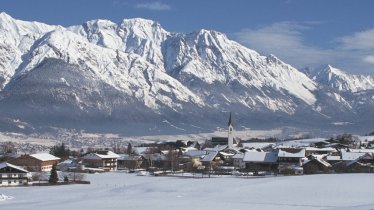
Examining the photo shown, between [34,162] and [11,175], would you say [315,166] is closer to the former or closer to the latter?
[11,175]

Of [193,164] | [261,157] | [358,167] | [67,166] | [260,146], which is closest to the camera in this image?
[358,167]

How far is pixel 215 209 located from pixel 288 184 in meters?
20.6

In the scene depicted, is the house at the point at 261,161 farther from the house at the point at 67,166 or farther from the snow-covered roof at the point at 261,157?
the house at the point at 67,166

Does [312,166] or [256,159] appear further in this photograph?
[256,159]

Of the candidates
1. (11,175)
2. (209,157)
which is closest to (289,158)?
(209,157)

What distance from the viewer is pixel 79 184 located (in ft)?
255

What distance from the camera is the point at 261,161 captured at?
345 ft

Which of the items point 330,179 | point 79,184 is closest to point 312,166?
point 330,179

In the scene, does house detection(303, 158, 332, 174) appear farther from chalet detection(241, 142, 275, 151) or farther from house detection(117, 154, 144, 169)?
chalet detection(241, 142, 275, 151)

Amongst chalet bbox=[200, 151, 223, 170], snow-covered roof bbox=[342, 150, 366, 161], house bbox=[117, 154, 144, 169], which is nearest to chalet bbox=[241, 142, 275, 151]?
chalet bbox=[200, 151, 223, 170]

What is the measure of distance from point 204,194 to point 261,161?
44488 mm

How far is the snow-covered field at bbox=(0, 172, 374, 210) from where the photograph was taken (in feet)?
170

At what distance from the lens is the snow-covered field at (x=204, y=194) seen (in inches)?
2041

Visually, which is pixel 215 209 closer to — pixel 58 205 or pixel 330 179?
pixel 58 205
